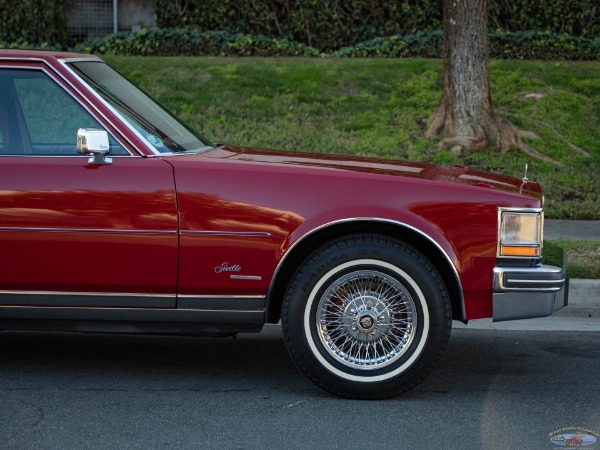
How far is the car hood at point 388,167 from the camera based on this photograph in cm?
568

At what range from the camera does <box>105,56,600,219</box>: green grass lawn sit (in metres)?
12.2

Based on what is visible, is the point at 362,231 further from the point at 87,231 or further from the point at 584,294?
the point at 584,294

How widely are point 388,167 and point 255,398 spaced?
1.43m

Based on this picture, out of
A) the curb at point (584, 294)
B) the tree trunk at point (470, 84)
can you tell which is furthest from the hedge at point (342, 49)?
the curb at point (584, 294)

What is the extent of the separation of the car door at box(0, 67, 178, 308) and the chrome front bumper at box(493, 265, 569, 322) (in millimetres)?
1630

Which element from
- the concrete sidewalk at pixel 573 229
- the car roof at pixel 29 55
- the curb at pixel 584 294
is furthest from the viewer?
the concrete sidewalk at pixel 573 229

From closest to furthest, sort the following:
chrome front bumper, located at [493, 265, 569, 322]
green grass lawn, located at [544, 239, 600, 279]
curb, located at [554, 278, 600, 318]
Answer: chrome front bumper, located at [493, 265, 569, 322] < curb, located at [554, 278, 600, 318] < green grass lawn, located at [544, 239, 600, 279]

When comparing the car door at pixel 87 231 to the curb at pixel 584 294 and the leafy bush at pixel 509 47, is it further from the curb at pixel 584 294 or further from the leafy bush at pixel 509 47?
the leafy bush at pixel 509 47

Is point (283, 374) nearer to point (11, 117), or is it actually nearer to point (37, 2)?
point (11, 117)

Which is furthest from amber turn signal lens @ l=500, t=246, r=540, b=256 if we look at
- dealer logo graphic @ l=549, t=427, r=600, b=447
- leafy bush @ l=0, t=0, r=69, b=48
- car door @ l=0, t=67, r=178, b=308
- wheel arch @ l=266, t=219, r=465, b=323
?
leafy bush @ l=0, t=0, r=69, b=48

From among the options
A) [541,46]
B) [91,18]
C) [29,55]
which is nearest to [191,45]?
[91,18]

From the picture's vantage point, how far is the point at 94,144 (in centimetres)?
546

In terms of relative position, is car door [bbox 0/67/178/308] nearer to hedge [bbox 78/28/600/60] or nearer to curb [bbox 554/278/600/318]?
curb [bbox 554/278/600/318]

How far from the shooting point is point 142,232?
5.45 metres
